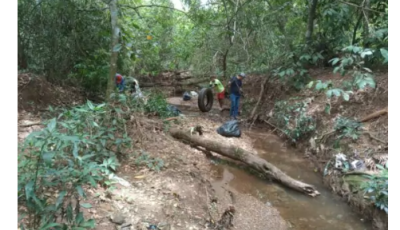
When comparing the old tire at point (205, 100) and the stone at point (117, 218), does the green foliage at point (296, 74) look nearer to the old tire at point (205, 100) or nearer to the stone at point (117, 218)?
the old tire at point (205, 100)

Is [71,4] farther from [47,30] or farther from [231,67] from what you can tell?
[231,67]

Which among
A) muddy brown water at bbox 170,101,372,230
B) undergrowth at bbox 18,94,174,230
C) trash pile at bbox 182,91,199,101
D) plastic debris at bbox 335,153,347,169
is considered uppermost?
undergrowth at bbox 18,94,174,230

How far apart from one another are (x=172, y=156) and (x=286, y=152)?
3.16 metres

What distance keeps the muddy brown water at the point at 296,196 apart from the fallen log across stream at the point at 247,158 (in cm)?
13

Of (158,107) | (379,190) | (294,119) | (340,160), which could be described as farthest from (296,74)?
(379,190)

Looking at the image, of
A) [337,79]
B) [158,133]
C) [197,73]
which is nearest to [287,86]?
[337,79]

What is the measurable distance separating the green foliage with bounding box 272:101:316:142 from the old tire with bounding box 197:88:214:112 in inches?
94.6

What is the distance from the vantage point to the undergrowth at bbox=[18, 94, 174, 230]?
2.08 metres

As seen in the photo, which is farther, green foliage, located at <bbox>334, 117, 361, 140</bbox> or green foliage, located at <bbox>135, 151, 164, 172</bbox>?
green foliage, located at <bbox>334, 117, 361, 140</bbox>

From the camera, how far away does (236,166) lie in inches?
231

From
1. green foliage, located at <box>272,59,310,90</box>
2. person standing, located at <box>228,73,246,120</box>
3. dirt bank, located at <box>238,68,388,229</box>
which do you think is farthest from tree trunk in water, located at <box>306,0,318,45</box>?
person standing, located at <box>228,73,246,120</box>

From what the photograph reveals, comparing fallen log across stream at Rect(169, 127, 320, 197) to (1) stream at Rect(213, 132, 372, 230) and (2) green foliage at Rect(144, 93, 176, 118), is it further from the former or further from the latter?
(2) green foliage at Rect(144, 93, 176, 118)

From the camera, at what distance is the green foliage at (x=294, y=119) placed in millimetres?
7113

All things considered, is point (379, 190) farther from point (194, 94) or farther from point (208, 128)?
point (194, 94)
